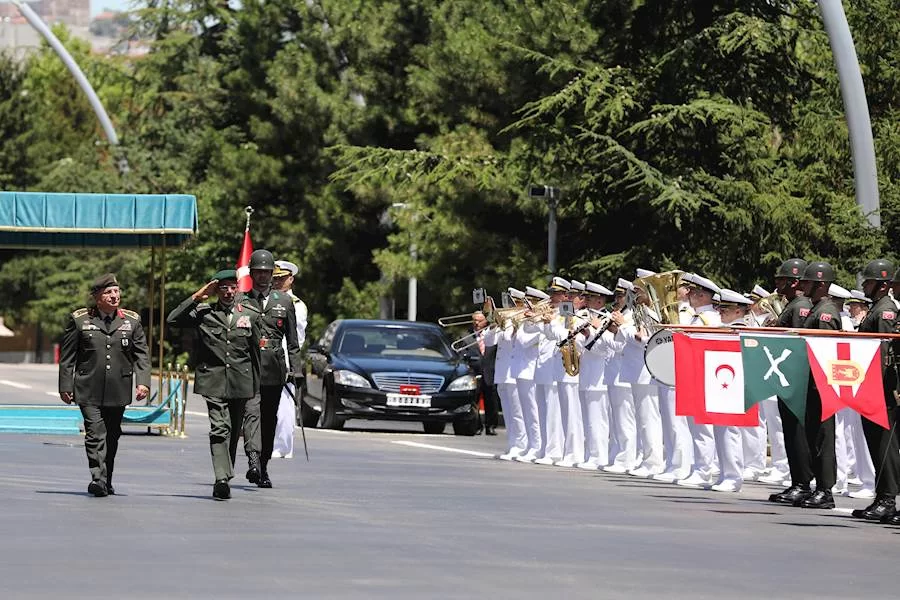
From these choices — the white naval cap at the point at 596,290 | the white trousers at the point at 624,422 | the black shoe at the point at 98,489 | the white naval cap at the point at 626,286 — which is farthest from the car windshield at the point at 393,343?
the black shoe at the point at 98,489

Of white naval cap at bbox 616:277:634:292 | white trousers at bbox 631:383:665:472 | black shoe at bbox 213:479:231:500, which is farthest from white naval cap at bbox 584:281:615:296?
black shoe at bbox 213:479:231:500

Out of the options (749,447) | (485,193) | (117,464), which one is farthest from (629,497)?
(485,193)

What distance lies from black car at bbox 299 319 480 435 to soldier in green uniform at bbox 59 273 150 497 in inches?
506

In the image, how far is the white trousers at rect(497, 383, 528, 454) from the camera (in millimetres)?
25516

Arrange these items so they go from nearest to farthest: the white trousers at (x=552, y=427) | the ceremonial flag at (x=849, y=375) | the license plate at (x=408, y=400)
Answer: the ceremonial flag at (x=849, y=375), the white trousers at (x=552, y=427), the license plate at (x=408, y=400)

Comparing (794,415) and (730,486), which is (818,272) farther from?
(730,486)

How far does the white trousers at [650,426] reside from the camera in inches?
872

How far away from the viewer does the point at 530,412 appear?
83.4 ft

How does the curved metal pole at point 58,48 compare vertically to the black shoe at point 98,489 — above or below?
above

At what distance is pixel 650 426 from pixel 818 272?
4350mm

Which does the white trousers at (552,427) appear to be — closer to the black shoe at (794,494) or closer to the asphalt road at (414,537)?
the asphalt road at (414,537)

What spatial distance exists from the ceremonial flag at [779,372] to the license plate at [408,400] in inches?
530

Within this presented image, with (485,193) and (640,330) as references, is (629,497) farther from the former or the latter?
(485,193)

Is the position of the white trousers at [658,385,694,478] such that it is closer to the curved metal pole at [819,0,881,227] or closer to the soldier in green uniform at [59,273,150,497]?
the curved metal pole at [819,0,881,227]
